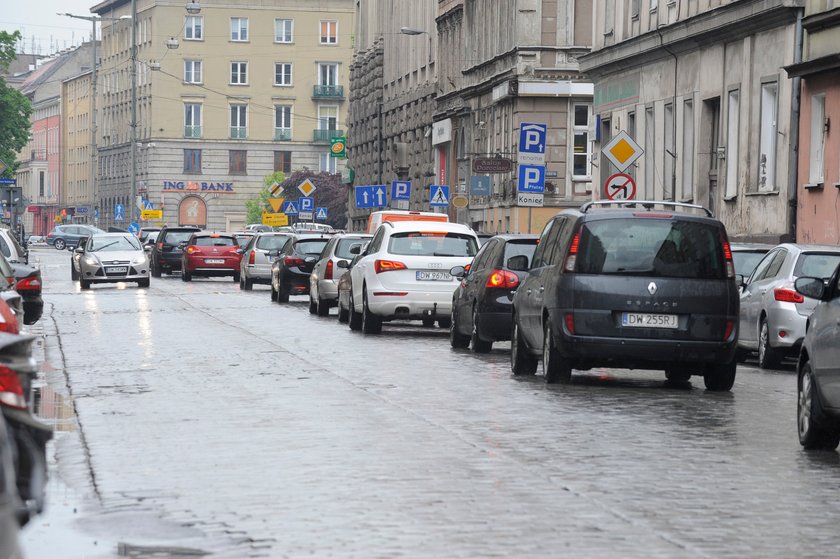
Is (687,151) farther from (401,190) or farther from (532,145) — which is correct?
(401,190)

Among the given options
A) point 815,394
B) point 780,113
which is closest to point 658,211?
point 815,394

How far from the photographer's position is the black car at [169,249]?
62906 mm

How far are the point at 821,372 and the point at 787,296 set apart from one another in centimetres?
961

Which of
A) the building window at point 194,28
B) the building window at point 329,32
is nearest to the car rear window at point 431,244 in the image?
the building window at point 194,28

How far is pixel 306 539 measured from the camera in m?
8.63

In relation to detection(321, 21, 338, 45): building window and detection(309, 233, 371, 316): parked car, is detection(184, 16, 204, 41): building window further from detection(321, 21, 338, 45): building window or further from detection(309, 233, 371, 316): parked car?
detection(309, 233, 371, 316): parked car

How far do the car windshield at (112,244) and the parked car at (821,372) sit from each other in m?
38.8

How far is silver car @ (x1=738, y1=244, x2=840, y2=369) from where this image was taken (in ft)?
71.6

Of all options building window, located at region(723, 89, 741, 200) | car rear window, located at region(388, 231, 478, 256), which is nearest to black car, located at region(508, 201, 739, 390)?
car rear window, located at region(388, 231, 478, 256)

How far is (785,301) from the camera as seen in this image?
21.9 m

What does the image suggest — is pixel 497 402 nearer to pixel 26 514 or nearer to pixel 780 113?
pixel 26 514

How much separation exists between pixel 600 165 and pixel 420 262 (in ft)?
76.3

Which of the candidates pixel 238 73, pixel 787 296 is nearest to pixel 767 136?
pixel 787 296

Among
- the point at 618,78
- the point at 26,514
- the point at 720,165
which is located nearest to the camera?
the point at 26,514
